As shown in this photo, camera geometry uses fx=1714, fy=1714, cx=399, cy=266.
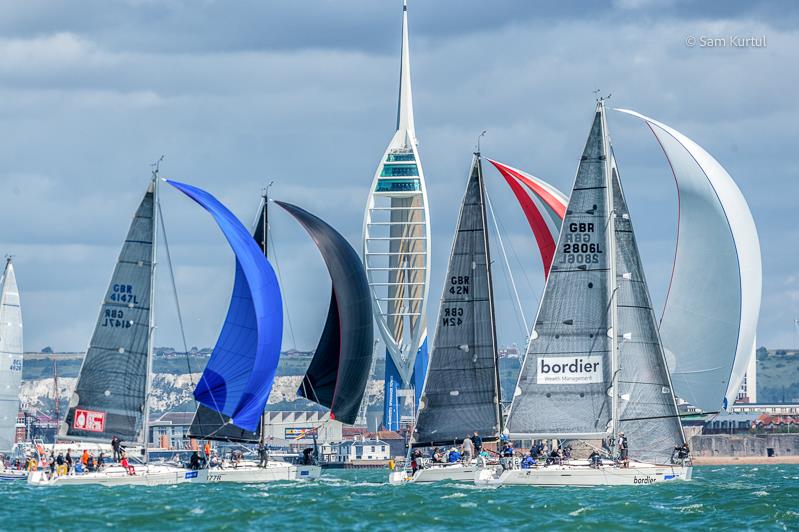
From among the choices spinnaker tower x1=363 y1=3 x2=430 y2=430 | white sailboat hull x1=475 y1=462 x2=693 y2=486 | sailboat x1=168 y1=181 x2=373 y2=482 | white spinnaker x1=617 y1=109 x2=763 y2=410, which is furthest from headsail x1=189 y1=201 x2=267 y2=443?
spinnaker tower x1=363 y1=3 x2=430 y2=430

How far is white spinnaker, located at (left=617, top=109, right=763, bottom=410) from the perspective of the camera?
137 ft

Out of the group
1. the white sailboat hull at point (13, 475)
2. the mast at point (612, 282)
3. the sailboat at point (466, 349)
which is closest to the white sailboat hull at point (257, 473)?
the sailboat at point (466, 349)

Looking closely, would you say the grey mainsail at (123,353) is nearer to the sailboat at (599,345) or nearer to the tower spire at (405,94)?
the sailboat at (599,345)

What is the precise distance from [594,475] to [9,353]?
24.3 metres

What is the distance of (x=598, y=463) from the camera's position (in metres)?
40.0

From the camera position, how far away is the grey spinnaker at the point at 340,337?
162 feet

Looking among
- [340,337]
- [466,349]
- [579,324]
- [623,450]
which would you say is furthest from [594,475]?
[340,337]

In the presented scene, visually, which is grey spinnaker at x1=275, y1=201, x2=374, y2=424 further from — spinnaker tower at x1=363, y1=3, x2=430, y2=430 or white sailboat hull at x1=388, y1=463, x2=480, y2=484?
spinnaker tower at x1=363, y1=3, x2=430, y2=430

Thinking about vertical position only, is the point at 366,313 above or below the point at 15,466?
above

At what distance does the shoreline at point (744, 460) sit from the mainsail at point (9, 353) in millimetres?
69221

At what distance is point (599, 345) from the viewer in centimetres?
4050

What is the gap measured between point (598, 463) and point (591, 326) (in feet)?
10.6

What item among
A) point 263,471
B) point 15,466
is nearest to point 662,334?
point 263,471

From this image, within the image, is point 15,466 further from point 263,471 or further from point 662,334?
point 662,334
